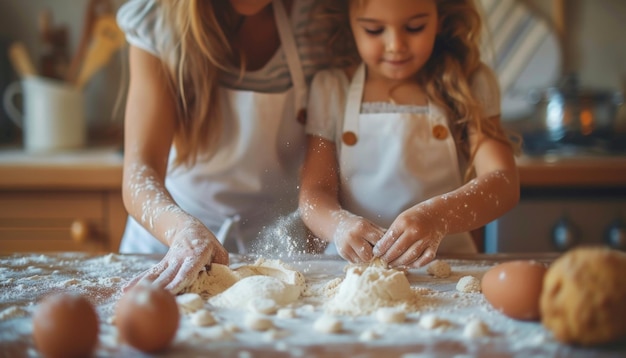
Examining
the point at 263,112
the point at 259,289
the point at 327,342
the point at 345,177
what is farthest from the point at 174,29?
the point at 327,342

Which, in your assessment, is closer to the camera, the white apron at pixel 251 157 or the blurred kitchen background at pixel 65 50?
the white apron at pixel 251 157

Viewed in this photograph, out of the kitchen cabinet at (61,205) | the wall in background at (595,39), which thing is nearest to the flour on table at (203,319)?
the kitchen cabinet at (61,205)

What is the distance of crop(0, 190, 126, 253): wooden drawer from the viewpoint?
151cm

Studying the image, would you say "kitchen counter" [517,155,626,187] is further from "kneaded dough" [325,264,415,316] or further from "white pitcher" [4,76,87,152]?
"white pitcher" [4,76,87,152]

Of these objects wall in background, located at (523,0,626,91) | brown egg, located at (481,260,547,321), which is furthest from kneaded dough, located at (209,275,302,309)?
wall in background, located at (523,0,626,91)

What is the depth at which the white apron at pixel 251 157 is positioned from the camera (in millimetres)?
1099

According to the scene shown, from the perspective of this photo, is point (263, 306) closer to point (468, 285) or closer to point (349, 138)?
point (468, 285)

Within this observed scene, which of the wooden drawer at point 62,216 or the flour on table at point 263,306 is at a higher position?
the flour on table at point 263,306

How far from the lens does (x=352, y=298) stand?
0.71 m

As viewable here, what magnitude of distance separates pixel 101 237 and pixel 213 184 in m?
0.51

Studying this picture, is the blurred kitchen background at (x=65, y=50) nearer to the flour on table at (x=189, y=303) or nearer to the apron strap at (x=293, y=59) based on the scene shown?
the apron strap at (x=293, y=59)

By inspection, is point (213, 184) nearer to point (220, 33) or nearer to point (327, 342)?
point (220, 33)

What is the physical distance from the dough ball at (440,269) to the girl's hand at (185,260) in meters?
0.26

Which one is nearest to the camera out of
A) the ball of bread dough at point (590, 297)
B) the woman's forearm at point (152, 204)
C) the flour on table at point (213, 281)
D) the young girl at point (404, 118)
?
the ball of bread dough at point (590, 297)
